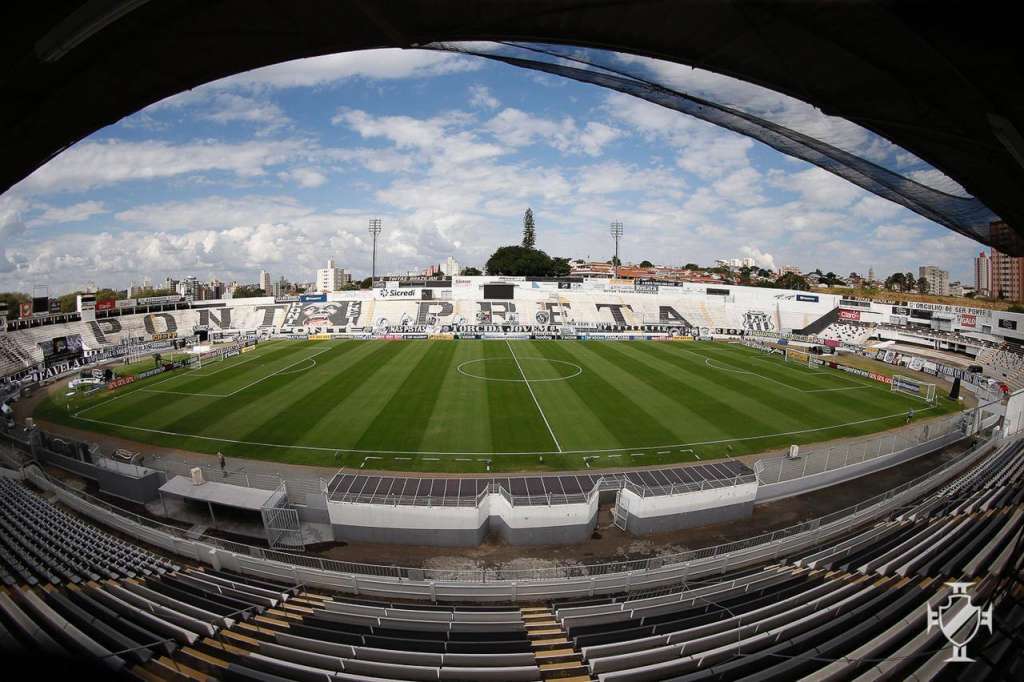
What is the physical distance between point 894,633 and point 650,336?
53.6 meters

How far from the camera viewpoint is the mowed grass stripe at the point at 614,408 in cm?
2308

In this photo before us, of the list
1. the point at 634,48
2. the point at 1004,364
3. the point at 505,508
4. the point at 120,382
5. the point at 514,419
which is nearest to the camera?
the point at 634,48

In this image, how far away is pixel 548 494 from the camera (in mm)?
15430

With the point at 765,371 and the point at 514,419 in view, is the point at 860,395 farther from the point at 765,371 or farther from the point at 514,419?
the point at 514,419

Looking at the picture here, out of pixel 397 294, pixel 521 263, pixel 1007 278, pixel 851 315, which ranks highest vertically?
pixel 521 263

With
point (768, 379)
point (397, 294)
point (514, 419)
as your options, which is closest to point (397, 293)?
point (397, 294)

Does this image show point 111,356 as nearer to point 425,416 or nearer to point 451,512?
point 425,416

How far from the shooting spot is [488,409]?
27.6 m

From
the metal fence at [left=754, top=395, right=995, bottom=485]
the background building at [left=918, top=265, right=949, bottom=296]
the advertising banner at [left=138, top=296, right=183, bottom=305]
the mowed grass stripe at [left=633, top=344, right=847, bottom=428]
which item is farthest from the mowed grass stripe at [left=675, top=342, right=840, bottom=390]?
the background building at [left=918, top=265, right=949, bottom=296]

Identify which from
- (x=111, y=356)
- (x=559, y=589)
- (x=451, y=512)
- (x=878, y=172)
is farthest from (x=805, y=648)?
(x=111, y=356)

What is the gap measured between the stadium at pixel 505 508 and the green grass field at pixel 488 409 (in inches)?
9.8

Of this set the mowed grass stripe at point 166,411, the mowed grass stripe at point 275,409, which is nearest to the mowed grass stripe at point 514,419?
the mowed grass stripe at point 275,409

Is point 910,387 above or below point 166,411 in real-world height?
above

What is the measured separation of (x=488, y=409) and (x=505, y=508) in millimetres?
12645
